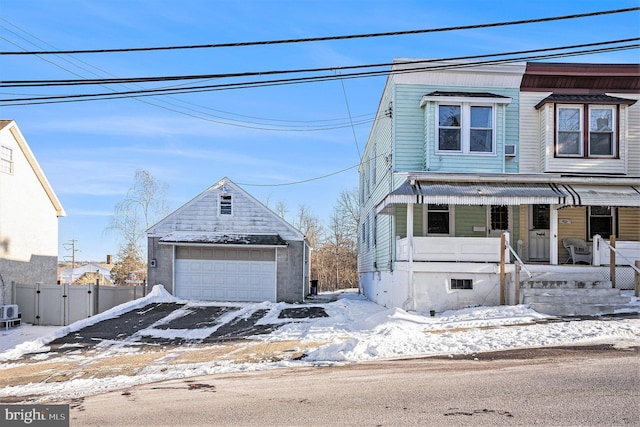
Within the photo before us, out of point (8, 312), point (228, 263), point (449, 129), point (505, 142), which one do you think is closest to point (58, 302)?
point (8, 312)

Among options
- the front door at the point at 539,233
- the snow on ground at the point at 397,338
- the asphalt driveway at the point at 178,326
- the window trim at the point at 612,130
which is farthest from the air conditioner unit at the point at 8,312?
the window trim at the point at 612,130

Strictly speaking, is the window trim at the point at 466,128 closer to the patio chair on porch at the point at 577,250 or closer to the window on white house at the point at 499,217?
the window on white house at the point at 499,217

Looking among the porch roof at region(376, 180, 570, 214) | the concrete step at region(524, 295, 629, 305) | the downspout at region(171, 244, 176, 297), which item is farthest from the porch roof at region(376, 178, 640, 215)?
the downspout at region(171, 244, 176, 297)

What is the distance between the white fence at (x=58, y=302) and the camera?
20016 mm

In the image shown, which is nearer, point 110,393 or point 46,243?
point 110,393

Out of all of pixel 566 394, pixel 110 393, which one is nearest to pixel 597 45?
pixel 566 394

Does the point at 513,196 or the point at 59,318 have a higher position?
the point at 513,196

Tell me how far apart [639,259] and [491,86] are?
6949 mm

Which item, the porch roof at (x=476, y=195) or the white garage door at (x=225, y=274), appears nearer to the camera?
the porch roof at (x=476, y=195)

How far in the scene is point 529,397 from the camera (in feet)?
21.6

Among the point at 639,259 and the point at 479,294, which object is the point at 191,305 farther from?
the point at 639,259

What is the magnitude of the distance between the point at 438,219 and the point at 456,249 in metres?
2.67

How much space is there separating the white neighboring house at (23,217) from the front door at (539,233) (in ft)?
63.9

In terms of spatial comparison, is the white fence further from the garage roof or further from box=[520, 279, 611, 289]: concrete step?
box=[520, 279, 611, 289]: concrete step
